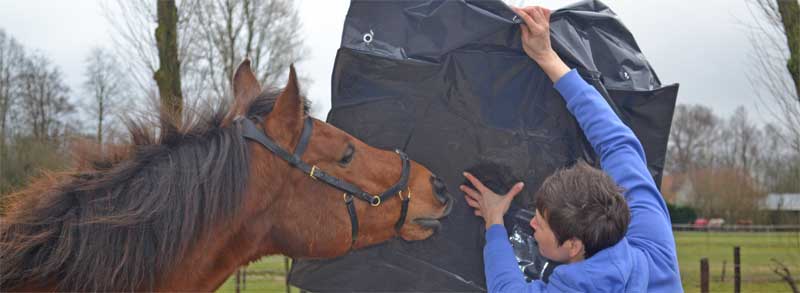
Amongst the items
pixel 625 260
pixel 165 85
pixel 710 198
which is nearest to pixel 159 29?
pixel 165 85

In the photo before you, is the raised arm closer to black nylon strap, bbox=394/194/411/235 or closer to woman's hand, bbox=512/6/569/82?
woman's hand, bbox=512/6/569/82

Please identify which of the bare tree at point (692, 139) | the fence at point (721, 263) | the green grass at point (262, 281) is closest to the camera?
the green grass at point (262, 281)

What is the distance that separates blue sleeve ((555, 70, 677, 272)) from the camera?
2225 mm

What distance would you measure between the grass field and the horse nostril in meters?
10.8

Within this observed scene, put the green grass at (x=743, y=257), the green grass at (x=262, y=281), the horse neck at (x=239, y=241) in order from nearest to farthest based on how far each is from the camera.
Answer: the horse neck at (x=239, y=241), the green grass at (x=262, y=281), the green grass at (x=743, y=257)

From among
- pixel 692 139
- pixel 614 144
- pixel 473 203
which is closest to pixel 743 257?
pixel 473 203

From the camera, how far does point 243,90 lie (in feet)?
9.33

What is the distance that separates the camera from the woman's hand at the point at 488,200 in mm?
2703

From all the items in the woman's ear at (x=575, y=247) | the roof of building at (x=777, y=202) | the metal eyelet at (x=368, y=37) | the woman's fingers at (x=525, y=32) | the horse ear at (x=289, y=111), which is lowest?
the roof of building at (x=777, y=202)

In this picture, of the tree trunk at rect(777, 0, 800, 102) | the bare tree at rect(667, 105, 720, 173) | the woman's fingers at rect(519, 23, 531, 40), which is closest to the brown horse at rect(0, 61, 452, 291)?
the woman's fingers at rect(519, 23, 531, 40)

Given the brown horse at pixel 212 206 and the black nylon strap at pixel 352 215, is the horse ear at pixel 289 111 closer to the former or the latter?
the brown horse at pixel 212 206

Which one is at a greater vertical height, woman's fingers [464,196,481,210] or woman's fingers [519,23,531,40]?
woman's fingers [519,23,531,40]

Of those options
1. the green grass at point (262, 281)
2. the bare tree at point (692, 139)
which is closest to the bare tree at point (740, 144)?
the bare tree at point (692, 139)

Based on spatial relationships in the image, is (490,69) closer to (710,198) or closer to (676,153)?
(710,198)
